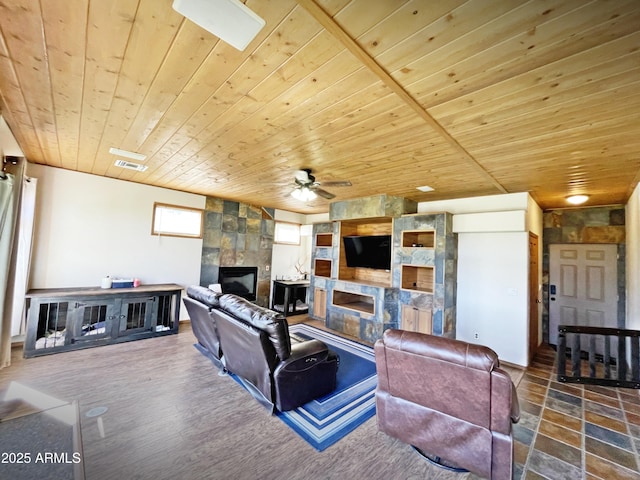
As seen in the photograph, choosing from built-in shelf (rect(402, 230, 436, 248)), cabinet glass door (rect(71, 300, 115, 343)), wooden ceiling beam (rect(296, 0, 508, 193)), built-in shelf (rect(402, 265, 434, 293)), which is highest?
wooden ceiling beam (rect(296, 0, 508, 193))

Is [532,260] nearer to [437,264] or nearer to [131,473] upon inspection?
[437,264]

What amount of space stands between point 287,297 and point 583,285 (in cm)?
596

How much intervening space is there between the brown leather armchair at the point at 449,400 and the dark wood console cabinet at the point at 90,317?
4.22 meters

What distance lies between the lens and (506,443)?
1708mm

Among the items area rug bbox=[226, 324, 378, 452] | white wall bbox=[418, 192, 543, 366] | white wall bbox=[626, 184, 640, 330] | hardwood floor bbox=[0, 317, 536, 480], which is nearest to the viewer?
hardwood floor bbox=[0, 317, 536, 480]

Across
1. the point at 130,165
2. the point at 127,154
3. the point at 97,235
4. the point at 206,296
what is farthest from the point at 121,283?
the point at 127,154

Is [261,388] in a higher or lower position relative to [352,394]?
higher

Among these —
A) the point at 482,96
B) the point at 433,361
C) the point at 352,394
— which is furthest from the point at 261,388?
the point at 482,96

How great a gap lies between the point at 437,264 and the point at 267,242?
426 centimetres

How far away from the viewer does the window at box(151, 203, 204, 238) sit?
534 centimetres

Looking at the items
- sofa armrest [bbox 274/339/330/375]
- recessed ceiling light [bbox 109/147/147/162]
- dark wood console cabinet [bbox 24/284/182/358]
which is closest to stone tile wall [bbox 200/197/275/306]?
dark wood console cabinet [bbox 24/284/182/358]

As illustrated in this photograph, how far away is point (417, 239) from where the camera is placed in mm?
5219

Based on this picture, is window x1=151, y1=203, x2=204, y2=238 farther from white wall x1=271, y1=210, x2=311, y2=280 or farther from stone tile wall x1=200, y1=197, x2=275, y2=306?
white wall x1=271, y1=210, x2=311, y2=280

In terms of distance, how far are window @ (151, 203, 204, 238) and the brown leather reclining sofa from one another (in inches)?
115
